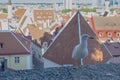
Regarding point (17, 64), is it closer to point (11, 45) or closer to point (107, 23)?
point (11, 45)

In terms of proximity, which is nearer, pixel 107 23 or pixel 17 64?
pixel 17 64

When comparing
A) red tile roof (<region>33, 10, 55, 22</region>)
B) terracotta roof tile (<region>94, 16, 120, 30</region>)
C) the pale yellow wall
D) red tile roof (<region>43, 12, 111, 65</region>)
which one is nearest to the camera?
red tile roof (<region>43, 12, 111, 65</region>)

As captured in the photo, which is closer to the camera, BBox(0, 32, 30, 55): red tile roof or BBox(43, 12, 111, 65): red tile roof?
BBox(43, 12, 111, 65): red tile roof

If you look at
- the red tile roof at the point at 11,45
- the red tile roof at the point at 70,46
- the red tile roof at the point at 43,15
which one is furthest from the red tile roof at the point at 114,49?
the red tile roof at the point at 43,15

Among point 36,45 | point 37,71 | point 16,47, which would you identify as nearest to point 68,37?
point 16,47

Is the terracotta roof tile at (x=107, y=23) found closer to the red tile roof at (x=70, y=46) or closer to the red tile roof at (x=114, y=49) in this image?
the red tile roof at (x=114, y=49)

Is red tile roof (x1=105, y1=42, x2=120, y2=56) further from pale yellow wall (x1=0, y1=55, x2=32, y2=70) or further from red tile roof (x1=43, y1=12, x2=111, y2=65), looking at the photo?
pale yellow wall (x1=0, y1=55, x2=32, y2=70)

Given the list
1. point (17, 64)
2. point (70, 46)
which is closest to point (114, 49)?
point (70, 46)

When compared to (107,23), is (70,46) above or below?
above

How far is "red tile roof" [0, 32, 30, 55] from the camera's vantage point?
13.7 meters

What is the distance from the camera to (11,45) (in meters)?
13.9

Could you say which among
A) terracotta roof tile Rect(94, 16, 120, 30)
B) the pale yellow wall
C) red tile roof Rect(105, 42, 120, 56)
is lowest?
the pale yellow wall

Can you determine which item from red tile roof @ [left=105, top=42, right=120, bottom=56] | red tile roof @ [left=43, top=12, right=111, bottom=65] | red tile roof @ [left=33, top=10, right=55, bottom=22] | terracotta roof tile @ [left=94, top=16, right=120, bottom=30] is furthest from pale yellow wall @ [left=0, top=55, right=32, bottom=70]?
red tile roof @ [left=33, top=10, right=55, bottom=22]

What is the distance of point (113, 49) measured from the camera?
607 inches
